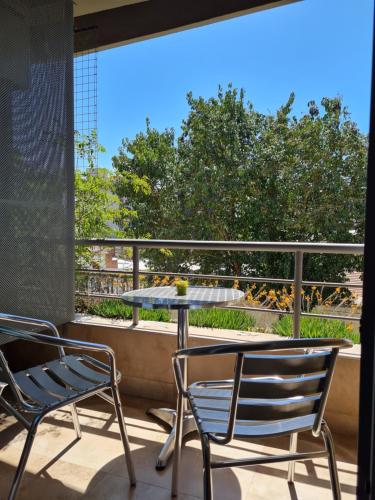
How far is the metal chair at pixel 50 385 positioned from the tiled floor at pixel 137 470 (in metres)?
0.15

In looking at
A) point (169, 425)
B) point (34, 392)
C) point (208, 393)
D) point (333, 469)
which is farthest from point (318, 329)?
point (34, 392)

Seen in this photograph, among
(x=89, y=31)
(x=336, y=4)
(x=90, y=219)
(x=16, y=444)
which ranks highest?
(x=336, y=4)

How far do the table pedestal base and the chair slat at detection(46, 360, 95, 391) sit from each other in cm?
53

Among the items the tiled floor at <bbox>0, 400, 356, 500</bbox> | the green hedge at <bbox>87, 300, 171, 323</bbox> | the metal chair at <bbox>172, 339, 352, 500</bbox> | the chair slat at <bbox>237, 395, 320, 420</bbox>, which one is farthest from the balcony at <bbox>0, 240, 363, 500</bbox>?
the chair slat at <bbox>237, 395, 320, 420</bbox>

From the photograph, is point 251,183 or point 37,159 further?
point 251,183

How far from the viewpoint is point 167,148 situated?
1075cm

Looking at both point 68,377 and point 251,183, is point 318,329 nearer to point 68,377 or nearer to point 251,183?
point 68,377

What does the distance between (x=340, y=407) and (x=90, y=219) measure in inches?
93.9

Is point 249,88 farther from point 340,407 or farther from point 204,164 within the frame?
point 340,407

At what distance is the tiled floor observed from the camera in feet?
5.85

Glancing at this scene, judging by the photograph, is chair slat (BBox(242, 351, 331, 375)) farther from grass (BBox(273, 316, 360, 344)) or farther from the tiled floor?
grass (BBox(273, 316, 360, 344))

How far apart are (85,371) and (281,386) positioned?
3.45 feet

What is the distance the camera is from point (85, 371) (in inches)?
79.1

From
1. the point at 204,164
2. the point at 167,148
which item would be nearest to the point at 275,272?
the point at 204,164
